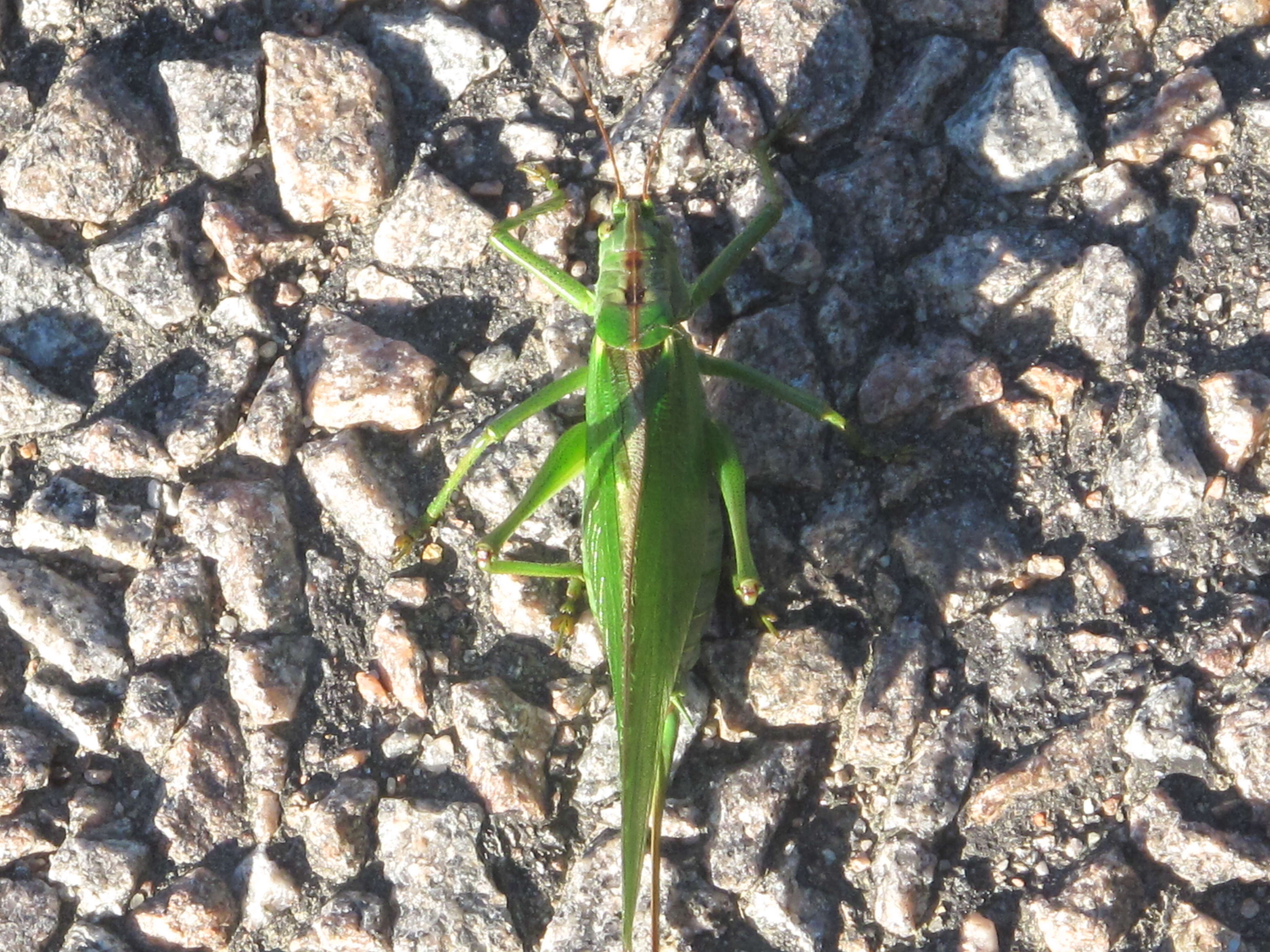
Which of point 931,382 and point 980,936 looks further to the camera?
point 931,382

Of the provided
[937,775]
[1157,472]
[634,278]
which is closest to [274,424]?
[634,278]

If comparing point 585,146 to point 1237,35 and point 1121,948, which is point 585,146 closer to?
point 1237,35

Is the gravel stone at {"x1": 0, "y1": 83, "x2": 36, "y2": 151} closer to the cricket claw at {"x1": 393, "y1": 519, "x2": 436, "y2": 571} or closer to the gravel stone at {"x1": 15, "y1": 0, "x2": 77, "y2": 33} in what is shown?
the gravel stone at {"x1": 15, "y1": 0, "x2": 77, "y2": 33}

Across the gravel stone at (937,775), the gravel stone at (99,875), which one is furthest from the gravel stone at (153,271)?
the gravel stone at (937,775)

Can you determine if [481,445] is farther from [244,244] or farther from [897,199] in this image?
[897,199]

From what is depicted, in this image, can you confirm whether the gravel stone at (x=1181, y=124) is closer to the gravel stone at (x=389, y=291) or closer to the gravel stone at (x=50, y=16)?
the gravel stone at (x=389, y=291)

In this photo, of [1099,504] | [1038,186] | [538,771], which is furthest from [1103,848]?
[1038,186]
